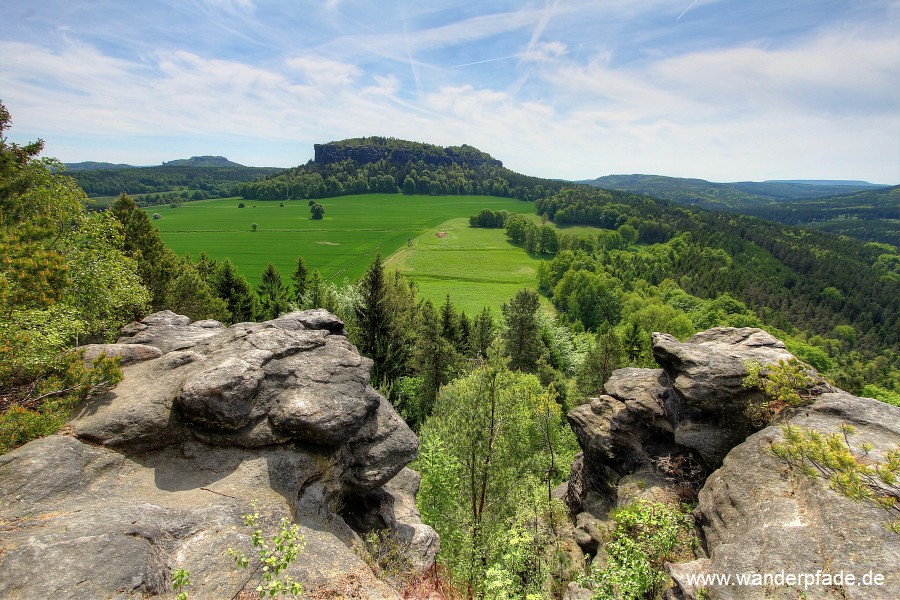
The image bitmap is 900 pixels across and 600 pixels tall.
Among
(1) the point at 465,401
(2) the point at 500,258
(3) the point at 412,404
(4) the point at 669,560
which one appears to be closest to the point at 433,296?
(2) the point at 500,258

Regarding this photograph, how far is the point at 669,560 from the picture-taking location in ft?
37.5

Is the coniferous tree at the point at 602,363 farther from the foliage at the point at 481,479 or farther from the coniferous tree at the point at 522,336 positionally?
the foliage at the point at 481,479

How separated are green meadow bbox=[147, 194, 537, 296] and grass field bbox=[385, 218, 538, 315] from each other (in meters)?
0.24

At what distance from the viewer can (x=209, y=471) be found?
11.8 meters

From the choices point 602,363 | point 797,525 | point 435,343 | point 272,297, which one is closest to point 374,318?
point 435,343

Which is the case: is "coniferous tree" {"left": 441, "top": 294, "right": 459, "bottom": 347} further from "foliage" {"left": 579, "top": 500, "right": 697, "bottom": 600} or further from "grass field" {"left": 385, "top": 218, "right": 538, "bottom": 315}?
"foliage" {"left": 579, "top": 500, "right": 697, "bottom": 600}

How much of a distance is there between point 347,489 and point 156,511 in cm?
621

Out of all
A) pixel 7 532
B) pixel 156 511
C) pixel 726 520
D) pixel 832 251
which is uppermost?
pixel 7 532

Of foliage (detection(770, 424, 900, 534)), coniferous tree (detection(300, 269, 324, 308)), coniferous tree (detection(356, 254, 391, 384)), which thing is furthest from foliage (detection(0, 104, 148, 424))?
coniferous tree (detection(300, 269, 324, 308))

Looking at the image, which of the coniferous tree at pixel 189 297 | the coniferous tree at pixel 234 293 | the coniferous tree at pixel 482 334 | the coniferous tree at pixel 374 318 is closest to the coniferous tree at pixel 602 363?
the coniferous tree at pixel 482 334

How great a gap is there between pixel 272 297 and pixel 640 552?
51525 mm

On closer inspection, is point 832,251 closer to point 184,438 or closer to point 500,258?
point 500,258

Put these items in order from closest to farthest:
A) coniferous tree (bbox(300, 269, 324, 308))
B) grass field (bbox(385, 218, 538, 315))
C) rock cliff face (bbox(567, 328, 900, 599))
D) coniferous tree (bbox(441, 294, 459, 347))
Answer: rock cliff face (bbox(567, 328, 900, 599)), coniferous tree (bbox(300, 269, 324, 308)), coniferous tree (bbox(441, 294, 459, 347)), grass field (bbox(385, 218, 538, 315))

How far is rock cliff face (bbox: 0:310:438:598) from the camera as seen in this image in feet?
26.0
